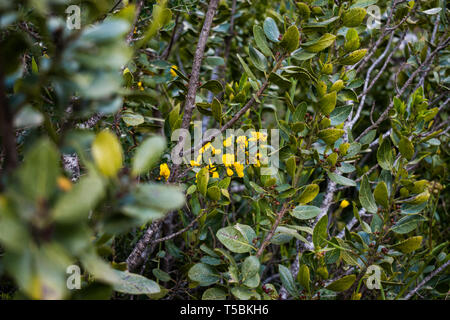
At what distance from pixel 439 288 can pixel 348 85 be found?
65 cm

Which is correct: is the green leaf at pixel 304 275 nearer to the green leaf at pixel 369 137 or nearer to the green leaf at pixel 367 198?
the green leaf at pixel 367 198

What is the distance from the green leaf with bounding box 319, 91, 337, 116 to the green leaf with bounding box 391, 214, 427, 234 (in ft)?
1.09

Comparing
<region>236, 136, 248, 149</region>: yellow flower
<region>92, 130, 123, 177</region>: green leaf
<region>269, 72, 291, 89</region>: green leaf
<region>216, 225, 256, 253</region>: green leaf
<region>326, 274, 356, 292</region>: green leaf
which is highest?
<region>92, 130, 123, 177</region>: green leaf

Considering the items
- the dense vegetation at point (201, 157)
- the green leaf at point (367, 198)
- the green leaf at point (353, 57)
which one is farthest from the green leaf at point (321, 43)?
the green leaf at point (367, 198)

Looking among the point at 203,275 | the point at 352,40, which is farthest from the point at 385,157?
the point at 203,275

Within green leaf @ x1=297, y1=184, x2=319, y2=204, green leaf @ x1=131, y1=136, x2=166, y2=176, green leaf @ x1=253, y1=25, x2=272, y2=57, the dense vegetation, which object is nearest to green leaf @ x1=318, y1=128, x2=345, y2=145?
the dense vegetation

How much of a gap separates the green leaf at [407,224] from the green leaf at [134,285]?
24.2 inches

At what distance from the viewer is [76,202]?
34 centimetres

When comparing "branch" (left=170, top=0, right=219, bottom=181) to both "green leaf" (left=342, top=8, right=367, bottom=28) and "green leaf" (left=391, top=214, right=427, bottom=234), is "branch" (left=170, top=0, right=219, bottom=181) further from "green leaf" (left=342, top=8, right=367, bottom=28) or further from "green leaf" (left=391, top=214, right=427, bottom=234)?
"green leaf" (left=391, top=214, right=427, bottom=234)

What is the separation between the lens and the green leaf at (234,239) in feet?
2.77

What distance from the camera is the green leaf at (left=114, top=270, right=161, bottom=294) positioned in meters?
0.55

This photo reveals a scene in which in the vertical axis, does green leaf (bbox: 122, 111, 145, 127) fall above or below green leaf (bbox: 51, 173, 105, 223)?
below

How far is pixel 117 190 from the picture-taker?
1.33 feet
